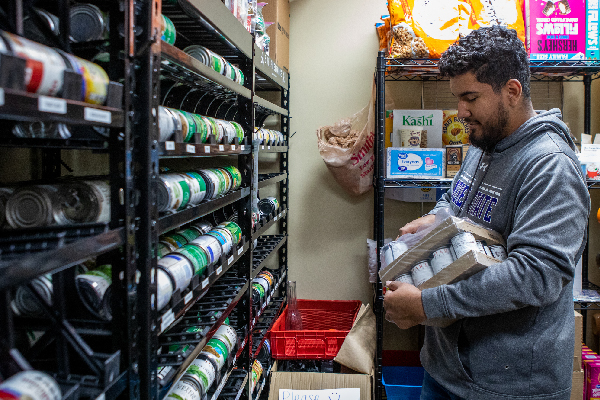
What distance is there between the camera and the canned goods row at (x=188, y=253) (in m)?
1.37

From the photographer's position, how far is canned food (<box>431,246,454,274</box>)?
60.9 inches

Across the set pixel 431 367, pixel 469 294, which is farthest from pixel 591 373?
pixel 469 294

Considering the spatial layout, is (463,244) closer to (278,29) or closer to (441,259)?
(441,259)

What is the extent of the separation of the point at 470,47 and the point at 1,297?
149cm

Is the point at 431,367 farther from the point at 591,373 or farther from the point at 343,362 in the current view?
the point at 591,373

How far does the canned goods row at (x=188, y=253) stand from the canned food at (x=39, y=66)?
0.62 meters

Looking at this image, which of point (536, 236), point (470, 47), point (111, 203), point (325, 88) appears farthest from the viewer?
point (325, 88)

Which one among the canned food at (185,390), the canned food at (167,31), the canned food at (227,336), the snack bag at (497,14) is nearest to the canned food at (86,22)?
the canned food at (167,31)

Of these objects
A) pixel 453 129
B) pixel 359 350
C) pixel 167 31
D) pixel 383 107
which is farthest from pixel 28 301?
pixel 453 129

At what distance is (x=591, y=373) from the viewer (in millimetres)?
2828

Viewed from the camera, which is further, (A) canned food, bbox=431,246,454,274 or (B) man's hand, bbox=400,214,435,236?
(B) man's hand, bbox=400,214,435,236

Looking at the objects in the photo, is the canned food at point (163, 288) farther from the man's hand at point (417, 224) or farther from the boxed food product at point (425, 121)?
the boxed food product at point (425, 121)

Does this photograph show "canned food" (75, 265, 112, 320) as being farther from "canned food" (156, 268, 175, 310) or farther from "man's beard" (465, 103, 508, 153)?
"man's beard" (465, 103, 508, 153)

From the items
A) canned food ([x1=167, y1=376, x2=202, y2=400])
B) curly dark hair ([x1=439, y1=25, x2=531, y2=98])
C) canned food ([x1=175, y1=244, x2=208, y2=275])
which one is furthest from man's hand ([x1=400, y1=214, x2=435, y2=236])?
canned food ([x1=167, y1=376, x2=202, y2=400])
